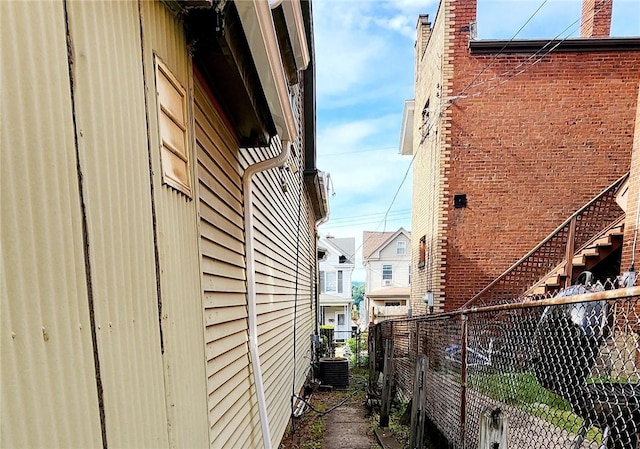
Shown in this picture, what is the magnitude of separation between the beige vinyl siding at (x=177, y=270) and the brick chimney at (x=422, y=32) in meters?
11.1

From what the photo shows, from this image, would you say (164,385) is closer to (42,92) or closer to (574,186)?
(42,92)

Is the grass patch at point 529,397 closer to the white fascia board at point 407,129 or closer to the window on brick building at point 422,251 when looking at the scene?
the window on brick building at point 422,251

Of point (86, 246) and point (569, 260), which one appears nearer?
point (86, 246)

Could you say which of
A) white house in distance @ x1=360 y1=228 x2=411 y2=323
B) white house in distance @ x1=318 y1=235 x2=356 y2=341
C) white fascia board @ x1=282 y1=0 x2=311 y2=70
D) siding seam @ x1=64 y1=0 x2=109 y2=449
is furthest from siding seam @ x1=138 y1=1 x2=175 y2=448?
white house in distance @ x1=360 y1=228 x2=411 y2=323

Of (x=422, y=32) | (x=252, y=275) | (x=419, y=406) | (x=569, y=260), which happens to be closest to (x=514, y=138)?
(x=569, y=260)

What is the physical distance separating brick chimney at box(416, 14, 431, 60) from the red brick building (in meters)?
2.61

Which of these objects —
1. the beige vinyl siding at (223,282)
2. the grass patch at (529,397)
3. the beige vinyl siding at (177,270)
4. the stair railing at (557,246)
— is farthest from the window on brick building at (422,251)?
the beige vinyl siding at (177,270)

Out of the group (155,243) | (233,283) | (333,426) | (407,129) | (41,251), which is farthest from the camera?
(407,129)

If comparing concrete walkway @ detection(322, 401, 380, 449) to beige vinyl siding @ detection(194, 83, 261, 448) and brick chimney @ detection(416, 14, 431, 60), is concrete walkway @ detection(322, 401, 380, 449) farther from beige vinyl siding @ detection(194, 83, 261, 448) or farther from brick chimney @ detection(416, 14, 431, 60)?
brick chimney @ detection(416, 14, 431, 60)

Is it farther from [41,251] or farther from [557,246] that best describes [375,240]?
[41,251]

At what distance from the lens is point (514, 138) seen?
8359 mm

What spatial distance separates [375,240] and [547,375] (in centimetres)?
2969

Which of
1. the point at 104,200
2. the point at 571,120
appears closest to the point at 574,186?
the point at 571,120

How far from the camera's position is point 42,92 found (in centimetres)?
86
